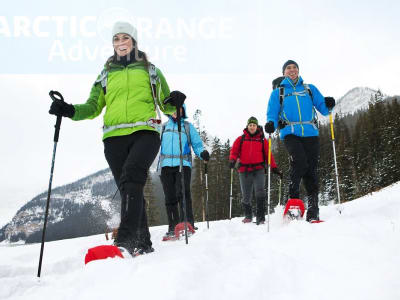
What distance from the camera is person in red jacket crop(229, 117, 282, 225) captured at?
688 cm

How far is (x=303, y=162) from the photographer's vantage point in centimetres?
481

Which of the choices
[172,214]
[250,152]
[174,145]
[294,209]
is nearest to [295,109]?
[294,209]

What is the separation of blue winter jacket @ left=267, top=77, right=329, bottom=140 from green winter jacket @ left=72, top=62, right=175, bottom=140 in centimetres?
229

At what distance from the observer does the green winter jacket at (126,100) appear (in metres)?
3.16

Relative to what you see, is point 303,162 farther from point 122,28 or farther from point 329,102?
point 122,28

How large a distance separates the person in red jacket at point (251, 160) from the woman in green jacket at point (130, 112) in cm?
388

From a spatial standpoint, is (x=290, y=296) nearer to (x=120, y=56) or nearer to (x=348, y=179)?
(x=120, y=56)

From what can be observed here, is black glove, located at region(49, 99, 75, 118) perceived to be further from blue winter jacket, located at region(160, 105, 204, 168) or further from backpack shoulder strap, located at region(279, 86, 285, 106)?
backpack shoulder strap, located at region(279, 86, 285, 106)

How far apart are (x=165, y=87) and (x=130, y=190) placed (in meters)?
1.36

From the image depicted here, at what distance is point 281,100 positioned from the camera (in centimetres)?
509

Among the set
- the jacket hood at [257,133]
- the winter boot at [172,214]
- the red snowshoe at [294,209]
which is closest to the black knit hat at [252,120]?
the jacket hood at [257,133]

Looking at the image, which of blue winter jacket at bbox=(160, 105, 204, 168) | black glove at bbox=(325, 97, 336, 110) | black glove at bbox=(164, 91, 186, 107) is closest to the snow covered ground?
black glove at bbox=(164, 91, 186, 107)

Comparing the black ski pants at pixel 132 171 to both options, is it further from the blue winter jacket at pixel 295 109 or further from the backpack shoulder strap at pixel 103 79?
the blue winter jacket at pixel 295 109

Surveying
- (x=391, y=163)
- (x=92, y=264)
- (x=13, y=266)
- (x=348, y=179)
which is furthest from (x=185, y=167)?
(x=348, y=179)
